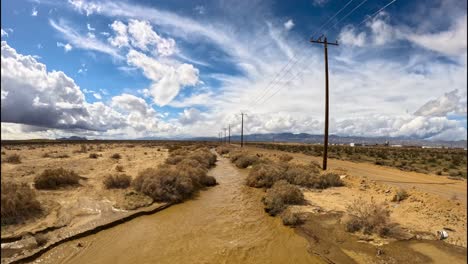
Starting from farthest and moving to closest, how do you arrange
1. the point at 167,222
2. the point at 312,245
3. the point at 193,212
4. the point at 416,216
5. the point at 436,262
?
the point at 193,212, the point at 167,222, the point at 416,216, the point at 312,245, the point at 436,262

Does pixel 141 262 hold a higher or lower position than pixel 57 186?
lower

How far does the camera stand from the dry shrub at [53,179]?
46.0 ft

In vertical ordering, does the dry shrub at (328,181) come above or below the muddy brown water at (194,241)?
above

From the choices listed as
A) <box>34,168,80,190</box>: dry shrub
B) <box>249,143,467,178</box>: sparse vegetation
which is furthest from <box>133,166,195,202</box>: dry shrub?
<box>249,143,467,178</box>: sparse vegetation

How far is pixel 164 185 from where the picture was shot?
15508mm

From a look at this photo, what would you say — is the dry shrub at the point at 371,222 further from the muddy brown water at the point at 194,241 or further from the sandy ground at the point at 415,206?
the muddy brown water at the point at 194,241

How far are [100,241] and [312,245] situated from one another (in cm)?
722

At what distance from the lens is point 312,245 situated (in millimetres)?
9305

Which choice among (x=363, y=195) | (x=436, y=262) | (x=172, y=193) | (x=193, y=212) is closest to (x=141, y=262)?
(x=193, y=212)

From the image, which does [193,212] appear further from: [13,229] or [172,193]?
[13,229]

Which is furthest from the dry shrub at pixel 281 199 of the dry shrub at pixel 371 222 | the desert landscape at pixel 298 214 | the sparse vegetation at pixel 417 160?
the sparse vegetation at pixel 417 160

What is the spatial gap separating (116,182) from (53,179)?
3.07 m

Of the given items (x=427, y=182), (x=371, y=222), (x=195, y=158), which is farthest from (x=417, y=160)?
(x=371, y=222)

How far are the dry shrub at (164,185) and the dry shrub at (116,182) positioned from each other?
0.68 meters
